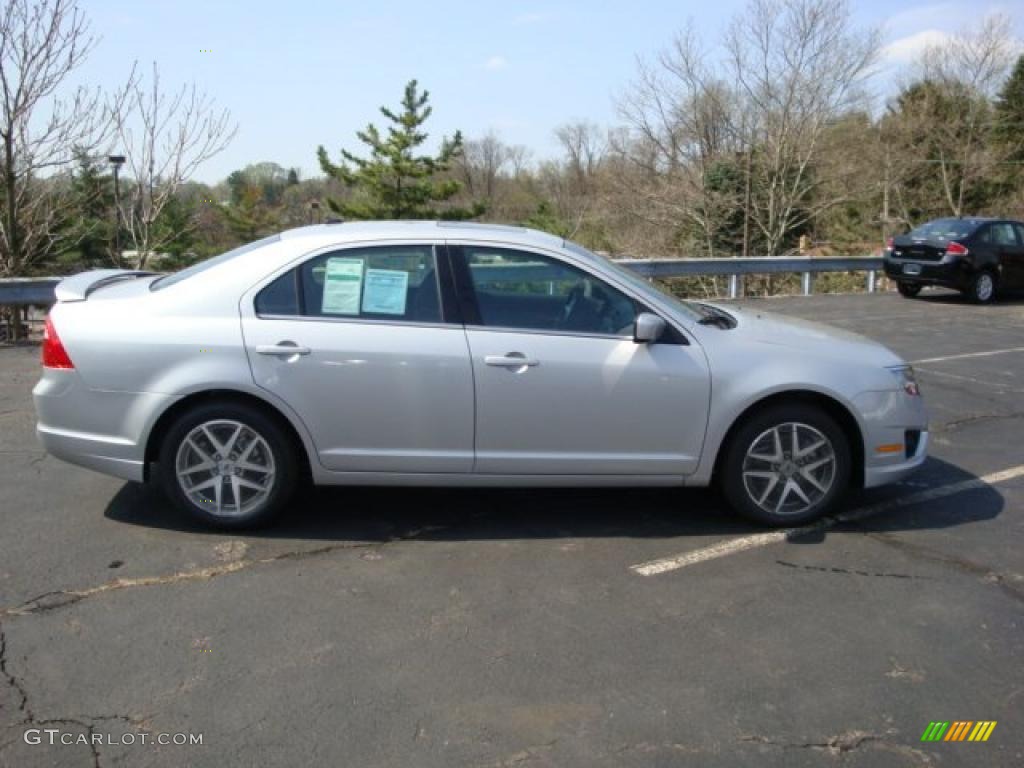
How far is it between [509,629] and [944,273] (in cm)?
1448

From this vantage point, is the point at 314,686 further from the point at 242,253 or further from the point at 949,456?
the point at 949,456

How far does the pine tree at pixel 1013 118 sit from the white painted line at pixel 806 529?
113 feet

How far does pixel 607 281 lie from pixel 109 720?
9.64 ft

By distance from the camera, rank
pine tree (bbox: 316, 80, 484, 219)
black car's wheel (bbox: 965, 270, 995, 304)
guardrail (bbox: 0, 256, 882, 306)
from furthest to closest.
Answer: pine tree (bbox: 316, 80, 484, 219) → guardrail (bbox: 0, 256, 882, 306) → black car's wheel (bbox: 965, 270, 995, 304)

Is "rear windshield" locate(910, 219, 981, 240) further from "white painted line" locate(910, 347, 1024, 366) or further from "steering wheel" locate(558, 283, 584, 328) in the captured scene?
"steering wheel" locate(558, 283, 584, 328)

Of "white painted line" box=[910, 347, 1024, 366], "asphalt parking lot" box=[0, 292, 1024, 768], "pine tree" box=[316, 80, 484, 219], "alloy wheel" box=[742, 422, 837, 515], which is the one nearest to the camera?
"asphalt parking lot" box=[0, 292, 1024, 768]

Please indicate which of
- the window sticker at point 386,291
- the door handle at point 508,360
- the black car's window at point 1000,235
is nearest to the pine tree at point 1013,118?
the black car's window at point 1000,235

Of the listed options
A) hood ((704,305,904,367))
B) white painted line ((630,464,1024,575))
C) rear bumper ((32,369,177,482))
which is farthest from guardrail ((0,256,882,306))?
rear bumper ((32,369,177,482))

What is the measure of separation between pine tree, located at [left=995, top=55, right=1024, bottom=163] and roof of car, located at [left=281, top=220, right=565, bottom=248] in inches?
1423

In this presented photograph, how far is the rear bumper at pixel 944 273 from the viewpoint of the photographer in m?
15.2

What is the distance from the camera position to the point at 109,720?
111 inches

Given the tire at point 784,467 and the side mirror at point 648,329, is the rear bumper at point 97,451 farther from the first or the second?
the tire at point 784,467

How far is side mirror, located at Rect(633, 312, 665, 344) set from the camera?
4.29m

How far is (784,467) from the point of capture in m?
4.57
